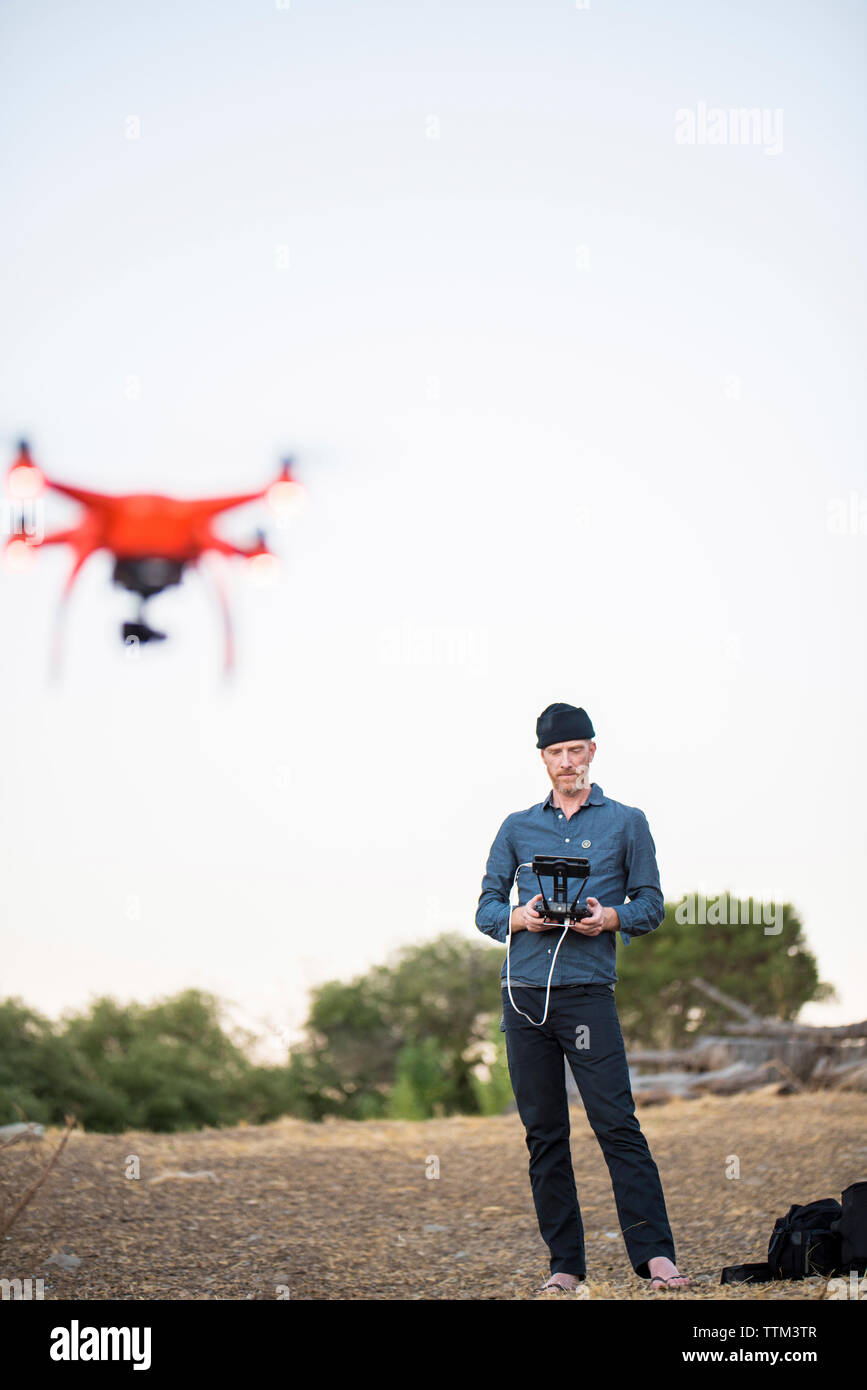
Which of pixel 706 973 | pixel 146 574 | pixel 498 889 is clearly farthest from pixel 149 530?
pixel 706 973

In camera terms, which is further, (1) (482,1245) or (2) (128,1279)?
(1) (482,1245)

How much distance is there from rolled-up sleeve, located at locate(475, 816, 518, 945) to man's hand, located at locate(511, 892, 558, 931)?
0.10 metres

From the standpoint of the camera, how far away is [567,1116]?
11.9ft

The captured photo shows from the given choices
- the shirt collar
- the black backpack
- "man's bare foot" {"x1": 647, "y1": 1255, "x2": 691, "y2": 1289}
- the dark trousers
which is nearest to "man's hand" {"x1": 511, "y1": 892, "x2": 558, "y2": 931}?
the dark trousers

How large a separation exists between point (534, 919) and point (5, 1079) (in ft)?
44.3

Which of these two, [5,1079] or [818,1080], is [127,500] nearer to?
[818,1080]

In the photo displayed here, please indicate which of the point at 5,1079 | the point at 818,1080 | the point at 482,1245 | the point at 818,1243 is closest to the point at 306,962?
the point at 5,1079

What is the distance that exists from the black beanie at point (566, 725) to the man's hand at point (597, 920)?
0.49m

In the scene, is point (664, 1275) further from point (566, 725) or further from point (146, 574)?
point (146, 574)

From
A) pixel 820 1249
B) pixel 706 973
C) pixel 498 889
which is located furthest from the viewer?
pixel 706 973

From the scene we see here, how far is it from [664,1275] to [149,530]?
3836mm

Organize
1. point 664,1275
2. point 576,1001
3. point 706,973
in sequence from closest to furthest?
point 664,1275
point 576,1001
point 706,973
